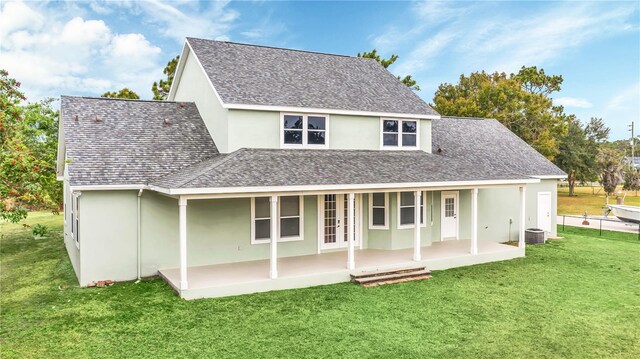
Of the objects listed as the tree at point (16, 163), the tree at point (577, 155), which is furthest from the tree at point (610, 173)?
the tree at point (16, 163)

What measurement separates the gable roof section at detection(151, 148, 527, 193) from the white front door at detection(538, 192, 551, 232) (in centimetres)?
519

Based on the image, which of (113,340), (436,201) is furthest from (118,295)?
(436,201)

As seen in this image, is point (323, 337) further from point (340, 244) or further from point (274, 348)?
point (340, 244)

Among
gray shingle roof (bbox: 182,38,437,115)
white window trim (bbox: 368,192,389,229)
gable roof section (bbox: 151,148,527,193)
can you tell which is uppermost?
gray shingle roof (bbox: 182,38,437,115)

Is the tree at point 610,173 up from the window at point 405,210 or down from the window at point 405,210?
up

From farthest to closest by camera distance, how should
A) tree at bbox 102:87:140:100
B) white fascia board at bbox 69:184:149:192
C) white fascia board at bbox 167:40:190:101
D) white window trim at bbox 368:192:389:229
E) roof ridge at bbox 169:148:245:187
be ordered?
tree at bbox 102:87:140:100
white fascia board at bbox 167:40:190:101
white window trim at bbox 368:192:389:229
white fascia board at bbox 69:184:149:192
roof ridge at bbox 169:148:245:187

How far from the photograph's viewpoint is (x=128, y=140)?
12.6 metres

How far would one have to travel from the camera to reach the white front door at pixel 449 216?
635 inches

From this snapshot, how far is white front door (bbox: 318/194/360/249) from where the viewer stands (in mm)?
A: 13844

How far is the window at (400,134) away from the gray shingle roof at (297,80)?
1.70ft

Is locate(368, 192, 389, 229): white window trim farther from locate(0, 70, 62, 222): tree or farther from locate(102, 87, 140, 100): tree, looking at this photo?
locate(102, 87, 140, 100): tree

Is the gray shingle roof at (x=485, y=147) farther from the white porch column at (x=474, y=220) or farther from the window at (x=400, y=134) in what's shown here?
the white porch column at (x=474, y=220)

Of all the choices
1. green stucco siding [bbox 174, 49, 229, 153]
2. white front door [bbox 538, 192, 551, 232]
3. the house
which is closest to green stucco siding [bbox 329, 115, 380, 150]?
the house

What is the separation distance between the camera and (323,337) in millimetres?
7641
